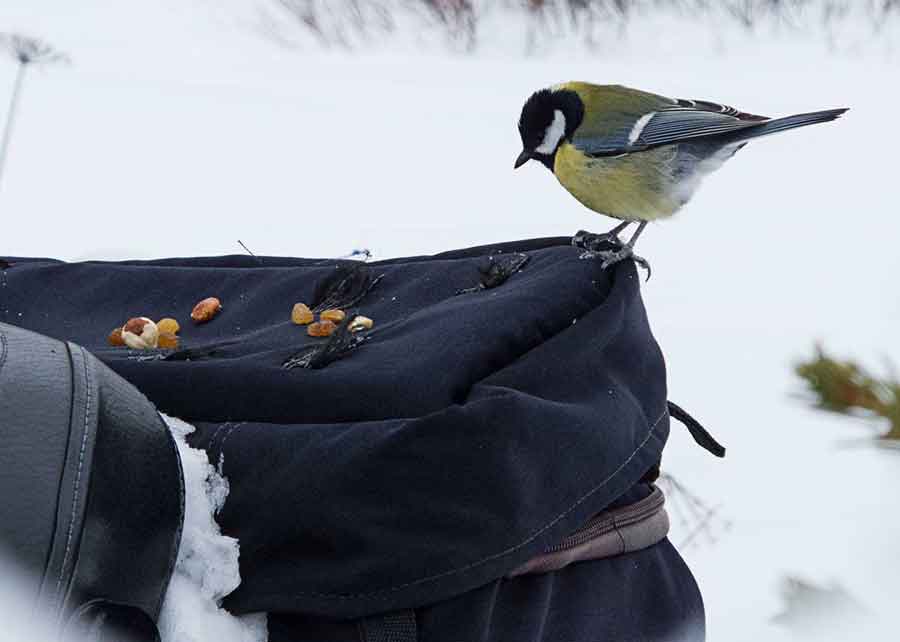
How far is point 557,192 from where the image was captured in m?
3.37

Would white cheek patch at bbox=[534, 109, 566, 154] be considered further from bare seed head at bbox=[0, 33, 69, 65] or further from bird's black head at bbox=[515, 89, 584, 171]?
bare seed head at bbox=[0, 33, 69, 65]

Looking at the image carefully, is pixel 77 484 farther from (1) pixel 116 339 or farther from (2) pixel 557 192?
(2) pixel 557 192

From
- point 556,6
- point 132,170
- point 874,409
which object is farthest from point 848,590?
point 556,6

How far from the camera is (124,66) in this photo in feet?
14.6

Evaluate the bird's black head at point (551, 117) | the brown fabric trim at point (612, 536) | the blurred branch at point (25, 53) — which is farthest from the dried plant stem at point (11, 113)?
the brown fabric trim at point (612, 536)

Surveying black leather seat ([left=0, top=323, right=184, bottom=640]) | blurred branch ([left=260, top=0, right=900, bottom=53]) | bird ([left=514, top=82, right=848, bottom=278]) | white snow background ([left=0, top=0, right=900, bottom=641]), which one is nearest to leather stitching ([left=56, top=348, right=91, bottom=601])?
black leather seat ([left=0, top=323, right=184, bottom=640])

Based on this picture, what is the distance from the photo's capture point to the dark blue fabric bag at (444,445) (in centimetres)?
103

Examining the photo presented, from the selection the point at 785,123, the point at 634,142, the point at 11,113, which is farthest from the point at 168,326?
the point at 11,113

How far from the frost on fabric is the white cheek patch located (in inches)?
26.8

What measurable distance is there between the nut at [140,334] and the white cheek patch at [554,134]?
0.53 meters

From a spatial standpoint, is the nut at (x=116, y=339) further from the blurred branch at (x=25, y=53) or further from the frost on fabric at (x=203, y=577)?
the blurred branch at (x=25, y=53)

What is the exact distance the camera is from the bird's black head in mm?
1534

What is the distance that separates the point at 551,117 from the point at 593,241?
24 centimetres

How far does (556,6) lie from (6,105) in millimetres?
1923
